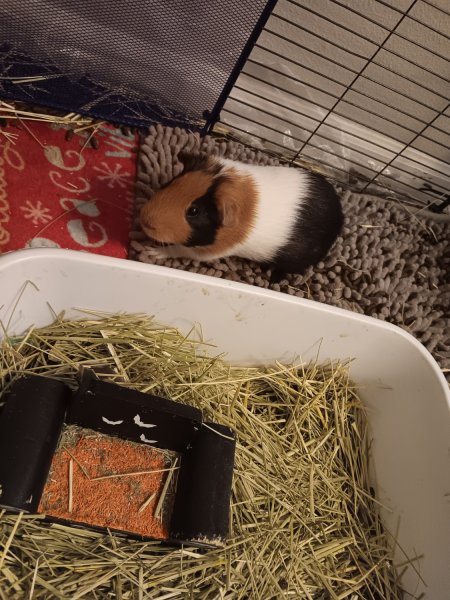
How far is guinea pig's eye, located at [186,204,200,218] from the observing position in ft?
4.62

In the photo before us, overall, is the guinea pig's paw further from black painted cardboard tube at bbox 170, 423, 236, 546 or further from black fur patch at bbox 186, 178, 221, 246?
black painted cardboard tube at bbox 170, 423, 236, 546

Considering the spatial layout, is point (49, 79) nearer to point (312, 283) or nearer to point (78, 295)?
point (78, 295)

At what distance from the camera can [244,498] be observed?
1.22 m

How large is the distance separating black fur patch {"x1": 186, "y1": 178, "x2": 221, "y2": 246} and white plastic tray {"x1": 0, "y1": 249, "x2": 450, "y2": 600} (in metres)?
0.27

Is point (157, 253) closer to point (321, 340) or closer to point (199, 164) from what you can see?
point (199, 164)

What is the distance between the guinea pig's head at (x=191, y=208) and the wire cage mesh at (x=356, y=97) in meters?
0.44

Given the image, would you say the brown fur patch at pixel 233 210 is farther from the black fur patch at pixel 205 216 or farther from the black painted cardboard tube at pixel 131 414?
the black painted cardboard tube at pixel 131 414

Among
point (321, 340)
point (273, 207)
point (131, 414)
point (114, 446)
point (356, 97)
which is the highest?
point (356, 97)

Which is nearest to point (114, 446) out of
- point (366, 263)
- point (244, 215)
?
point (244, 215)

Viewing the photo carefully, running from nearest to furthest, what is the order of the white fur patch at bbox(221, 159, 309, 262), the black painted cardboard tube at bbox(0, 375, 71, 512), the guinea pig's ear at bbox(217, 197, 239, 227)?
1. the black painted cardboard tube at bbox(0, 375, 71, 512)
2. the guinea pig's ear at bbox(217, 197, 239, 227)
3. the white fur patch at bbox(221, 159, 309, 262)

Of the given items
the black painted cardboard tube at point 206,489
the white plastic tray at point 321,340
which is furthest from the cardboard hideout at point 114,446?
the white plastic tray at point 321,340

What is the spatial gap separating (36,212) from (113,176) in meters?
0.29

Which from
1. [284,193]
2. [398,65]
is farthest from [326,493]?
[398,65]

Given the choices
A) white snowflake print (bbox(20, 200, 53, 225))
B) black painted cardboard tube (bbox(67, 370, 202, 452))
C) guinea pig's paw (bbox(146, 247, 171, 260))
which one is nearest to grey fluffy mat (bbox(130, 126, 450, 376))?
guinea pig's paw (bbox(146, 247, 171, 260))
